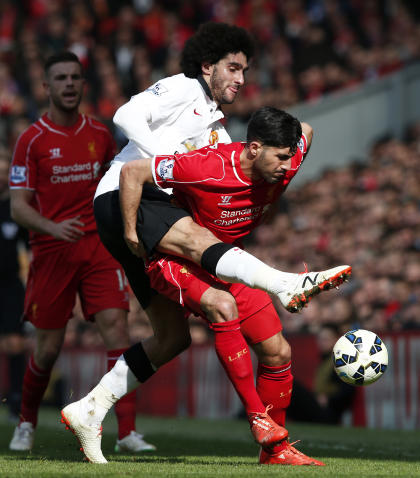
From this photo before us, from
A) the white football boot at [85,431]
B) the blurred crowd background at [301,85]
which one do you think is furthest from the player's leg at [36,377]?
the blurred crowd background at [301,85]

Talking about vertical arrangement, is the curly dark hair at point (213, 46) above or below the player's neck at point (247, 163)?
above

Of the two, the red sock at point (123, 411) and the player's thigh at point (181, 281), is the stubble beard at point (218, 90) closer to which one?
the player's thigh at point (181, 281)

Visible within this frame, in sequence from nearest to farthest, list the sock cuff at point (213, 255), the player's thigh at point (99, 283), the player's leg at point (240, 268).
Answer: the player's leg at point (240, 268), the sock cuff at point (213, 255), the player's thigh at point (99, 283)

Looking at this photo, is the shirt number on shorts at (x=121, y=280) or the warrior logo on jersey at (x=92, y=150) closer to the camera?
the shirt number on shorts at (x=121, y=280)

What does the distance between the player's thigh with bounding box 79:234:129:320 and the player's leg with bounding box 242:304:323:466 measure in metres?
1.64

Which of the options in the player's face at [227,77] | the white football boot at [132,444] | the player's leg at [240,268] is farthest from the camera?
the white football boot at [132,444]

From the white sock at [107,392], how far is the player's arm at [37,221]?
51.2 inches

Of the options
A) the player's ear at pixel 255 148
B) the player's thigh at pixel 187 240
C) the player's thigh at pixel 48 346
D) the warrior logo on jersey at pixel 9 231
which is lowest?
the player's thigh at pixel 48 346

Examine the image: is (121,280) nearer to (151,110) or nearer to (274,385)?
(151,110)

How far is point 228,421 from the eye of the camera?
505 inches

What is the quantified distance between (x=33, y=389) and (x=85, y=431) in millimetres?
1578

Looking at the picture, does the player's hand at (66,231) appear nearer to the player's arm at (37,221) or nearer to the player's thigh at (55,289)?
the player's arm at (37,221)

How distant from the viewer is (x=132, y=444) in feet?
23.9

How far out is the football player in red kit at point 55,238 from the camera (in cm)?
760
